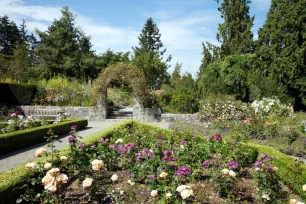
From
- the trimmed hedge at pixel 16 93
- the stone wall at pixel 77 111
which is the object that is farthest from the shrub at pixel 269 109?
the trimmed hedge at pixel 16 93

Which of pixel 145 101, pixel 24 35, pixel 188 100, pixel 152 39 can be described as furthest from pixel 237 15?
pixel 24 35

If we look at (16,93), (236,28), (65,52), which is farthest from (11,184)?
(65,52)

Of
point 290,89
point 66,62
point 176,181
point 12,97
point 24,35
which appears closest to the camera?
point 176,181

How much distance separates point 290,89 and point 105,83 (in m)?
13.6

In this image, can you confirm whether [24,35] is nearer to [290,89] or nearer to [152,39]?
[152,39]

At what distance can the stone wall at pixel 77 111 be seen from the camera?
12.4m

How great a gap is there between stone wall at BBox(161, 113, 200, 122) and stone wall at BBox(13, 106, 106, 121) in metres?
3.08

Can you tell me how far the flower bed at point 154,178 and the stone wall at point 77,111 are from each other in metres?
8.05

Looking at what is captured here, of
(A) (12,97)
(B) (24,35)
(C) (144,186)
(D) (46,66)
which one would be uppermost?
(B) (24,35)

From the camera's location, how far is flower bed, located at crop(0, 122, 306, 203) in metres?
2.78

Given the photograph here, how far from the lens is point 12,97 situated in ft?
46.8

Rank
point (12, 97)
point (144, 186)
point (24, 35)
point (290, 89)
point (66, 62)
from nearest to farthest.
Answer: point (144, 186) < point (12, 97) < point (290, 89) < point (66, 62) < point (24, 35)

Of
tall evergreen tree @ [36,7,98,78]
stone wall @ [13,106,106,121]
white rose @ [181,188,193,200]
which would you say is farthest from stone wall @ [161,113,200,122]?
tall evergreen tree @ [36,7,98,78]

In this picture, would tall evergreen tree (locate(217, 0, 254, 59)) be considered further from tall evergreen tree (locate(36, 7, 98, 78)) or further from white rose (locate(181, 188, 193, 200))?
white rose (locate(181, 188, 193, 200))
